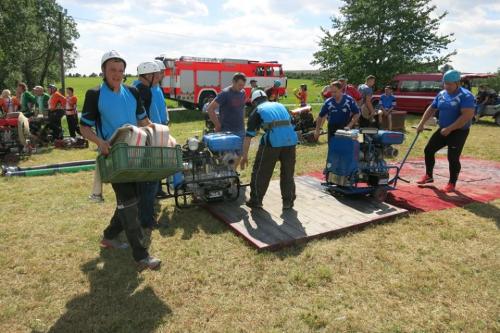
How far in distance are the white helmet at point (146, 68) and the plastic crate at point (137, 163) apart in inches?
69.2

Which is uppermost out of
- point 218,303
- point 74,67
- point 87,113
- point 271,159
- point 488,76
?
point 74,67

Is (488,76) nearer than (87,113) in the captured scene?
No

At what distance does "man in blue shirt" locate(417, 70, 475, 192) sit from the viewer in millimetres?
5844

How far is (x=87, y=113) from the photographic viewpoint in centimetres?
357

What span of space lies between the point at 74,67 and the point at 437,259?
52726 mm

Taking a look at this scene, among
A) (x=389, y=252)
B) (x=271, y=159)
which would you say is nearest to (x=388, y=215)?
(x=389, y=252)

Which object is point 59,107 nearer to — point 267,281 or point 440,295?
point 267,281

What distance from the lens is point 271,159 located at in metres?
5.16

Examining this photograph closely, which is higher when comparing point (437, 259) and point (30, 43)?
point (30, 43)

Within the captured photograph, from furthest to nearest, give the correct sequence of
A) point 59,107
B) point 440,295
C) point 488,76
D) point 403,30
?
point 403,30
point 488,76
point 59,107
point 440,295

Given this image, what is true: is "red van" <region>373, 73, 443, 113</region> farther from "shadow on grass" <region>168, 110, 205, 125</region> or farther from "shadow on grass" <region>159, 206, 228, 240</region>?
"shadow on grass" <region>159, 206, 228, 240</region>

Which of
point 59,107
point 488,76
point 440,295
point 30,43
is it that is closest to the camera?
point 440,295

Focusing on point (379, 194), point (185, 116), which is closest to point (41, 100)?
point (185, 116)

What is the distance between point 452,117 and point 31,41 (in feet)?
107
